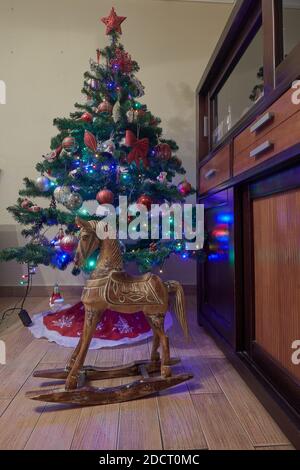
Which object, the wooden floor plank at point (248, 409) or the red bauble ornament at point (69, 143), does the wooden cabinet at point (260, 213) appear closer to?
the wooden floor plank at point (248, 409)

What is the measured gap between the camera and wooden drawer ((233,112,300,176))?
0.65 m

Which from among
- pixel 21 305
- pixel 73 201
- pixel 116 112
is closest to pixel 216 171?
pixel 116 112

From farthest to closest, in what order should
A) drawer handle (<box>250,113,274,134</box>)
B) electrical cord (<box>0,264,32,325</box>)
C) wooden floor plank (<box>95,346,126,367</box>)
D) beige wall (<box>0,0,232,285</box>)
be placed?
beige wall (<box>0,0,232,285</box>) < electrical cord (<box>0,264,32,325</box>) < wooden floor plank (<box>95,346,126,367</box>) < drawer handle (<box>250,113,274,134</box>)

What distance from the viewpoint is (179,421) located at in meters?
0.74

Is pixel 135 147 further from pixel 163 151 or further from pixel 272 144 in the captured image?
pixel 272 144

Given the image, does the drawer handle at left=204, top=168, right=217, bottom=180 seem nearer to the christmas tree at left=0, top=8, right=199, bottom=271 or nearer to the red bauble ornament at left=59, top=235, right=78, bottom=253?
the christmas tree at left=0, top=8, right=199, bottom=271

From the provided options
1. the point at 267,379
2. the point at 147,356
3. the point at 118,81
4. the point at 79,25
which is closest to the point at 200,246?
the point at 147,356

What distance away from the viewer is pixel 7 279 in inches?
82.9

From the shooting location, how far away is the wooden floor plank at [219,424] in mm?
654

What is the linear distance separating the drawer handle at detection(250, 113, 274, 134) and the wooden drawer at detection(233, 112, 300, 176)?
33mm

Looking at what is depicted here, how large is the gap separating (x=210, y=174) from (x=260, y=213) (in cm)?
49

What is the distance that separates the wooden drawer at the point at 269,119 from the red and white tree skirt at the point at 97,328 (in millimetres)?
947

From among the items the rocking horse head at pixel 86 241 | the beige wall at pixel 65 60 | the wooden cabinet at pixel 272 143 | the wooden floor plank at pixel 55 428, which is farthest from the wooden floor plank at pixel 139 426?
the beige wall at pixel 65 60

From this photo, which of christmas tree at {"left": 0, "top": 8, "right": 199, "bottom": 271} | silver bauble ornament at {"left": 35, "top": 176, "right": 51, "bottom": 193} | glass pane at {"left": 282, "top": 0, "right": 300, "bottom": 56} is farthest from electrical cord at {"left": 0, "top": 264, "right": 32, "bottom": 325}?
glass pane at {"left": 282, "top": 0, "right": 300, "bottom": 56}
